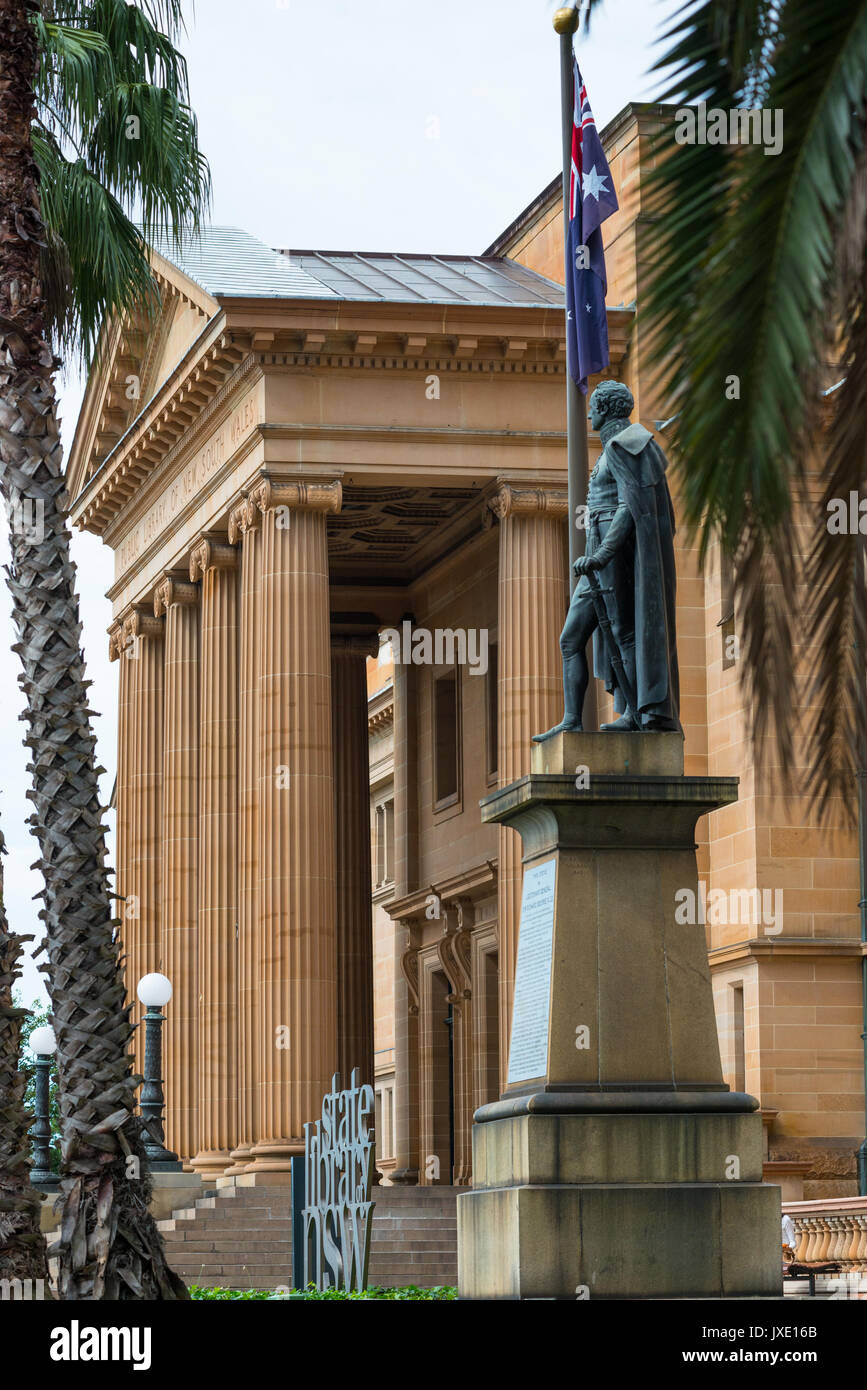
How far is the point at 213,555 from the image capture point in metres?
39.3

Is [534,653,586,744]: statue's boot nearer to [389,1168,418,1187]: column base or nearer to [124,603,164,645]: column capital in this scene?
[124,603,164,645]: column capital

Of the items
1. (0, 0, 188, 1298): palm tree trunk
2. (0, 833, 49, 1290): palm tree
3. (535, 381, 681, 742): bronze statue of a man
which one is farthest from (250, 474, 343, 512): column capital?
(535, 381, 681, 742): bronze statue of a man

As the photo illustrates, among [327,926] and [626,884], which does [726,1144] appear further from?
[327,926]

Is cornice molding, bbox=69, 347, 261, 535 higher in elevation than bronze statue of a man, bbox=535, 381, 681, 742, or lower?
higher

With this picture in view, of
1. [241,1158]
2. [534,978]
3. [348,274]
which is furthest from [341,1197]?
[348,274]

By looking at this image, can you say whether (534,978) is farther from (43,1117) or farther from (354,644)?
(354,644)

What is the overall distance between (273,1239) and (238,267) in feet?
51.6

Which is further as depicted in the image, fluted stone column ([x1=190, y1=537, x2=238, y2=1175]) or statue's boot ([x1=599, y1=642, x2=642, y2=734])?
fluted stone column ([x1=190, y1=537, x2=238, y2=1175])

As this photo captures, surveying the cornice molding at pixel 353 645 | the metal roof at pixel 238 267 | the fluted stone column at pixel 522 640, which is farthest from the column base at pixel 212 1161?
the metal roof at pixel 238 267

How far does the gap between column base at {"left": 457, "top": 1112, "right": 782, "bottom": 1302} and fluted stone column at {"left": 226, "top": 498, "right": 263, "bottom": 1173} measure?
69.7 ft

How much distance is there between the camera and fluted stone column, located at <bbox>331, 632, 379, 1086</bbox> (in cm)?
4416

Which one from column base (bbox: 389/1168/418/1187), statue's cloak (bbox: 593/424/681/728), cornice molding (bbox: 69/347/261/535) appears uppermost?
cornice molding (bbox: 69/347/261/535)

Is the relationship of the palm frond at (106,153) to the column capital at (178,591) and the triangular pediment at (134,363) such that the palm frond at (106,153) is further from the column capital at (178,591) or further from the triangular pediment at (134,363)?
the column capital at (178,591)
